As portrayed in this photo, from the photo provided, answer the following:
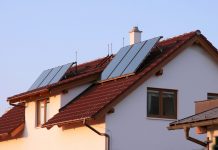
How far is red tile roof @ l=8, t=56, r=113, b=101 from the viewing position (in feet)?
96.6

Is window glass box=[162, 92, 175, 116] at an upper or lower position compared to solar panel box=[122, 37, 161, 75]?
Answer: lower

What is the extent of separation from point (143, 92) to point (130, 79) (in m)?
Answer: 0.70

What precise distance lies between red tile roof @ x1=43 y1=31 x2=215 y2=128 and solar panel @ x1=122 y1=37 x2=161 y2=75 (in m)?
0.28

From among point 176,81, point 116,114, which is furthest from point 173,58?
point 116,114

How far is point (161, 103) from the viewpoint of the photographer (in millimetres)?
27734

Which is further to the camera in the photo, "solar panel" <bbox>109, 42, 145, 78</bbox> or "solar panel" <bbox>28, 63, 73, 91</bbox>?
"solar panel" <bbox>28, 63, 73, 91</bbox>

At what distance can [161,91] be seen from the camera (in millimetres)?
27875

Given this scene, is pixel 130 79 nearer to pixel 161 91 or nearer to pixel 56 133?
pixel 161 91

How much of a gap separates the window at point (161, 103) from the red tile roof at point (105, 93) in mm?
1054

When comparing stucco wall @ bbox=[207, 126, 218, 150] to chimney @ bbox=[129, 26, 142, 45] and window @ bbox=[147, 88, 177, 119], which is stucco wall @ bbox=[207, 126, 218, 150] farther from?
chimney @ bbox=[129, 26, 142, 45]

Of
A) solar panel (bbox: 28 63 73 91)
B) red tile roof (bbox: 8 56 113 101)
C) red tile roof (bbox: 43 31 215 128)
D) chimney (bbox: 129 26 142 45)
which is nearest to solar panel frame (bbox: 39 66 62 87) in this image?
solar panel (bbox: 28 63 73 91)

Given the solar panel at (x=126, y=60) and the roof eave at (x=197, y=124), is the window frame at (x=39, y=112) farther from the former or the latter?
the roof eave at (x=197, y=124)

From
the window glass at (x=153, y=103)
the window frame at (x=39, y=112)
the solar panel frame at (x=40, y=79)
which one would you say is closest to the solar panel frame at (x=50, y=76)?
the solar panel frame at (x=40, y=79)

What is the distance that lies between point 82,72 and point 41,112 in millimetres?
2590
